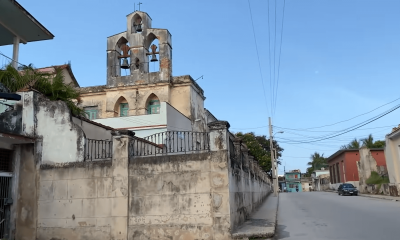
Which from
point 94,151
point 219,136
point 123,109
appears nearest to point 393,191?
point 123,109

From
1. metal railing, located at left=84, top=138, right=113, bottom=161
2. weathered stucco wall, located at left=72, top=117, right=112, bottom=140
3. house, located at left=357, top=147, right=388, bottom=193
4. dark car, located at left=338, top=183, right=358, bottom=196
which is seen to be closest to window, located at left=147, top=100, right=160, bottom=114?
weathered stucco wall, located at left=72, top=117, right=112, bottom=140

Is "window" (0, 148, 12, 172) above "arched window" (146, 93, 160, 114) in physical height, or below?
below

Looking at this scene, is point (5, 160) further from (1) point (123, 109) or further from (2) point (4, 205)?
(1) point (123, 109)

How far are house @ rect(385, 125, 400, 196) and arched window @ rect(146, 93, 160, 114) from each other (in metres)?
18.2

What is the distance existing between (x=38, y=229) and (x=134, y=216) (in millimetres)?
3247

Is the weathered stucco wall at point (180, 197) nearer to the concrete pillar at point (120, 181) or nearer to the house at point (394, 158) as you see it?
the concrete pillar at point (120, 181)

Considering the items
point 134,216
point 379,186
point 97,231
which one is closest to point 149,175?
point 134,216

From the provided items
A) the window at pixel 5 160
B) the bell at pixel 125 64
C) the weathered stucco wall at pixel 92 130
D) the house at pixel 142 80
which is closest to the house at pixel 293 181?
the house at pixel 142 80

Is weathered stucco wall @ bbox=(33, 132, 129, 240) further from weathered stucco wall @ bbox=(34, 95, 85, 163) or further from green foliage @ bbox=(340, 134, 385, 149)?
green foliage @ bbox=(340, 134, 385, 149)

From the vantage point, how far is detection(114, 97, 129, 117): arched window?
2714 centimetres

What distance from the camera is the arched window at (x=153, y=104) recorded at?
2656 cm

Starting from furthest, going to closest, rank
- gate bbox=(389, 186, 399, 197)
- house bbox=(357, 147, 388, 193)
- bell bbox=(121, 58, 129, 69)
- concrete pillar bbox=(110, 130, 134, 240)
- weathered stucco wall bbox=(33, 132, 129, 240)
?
house bbox=(357, 147, 388, 193), bell bbox=(121, 58, 129, 69), gate bbox=(389, 186, 399, 197), weathered stucco wall bbox=(33, 132, 129, 240), concrete pillar bbox=(110, 130, 134, 240)

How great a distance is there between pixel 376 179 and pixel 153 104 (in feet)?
73.4

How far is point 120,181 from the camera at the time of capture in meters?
10.1
